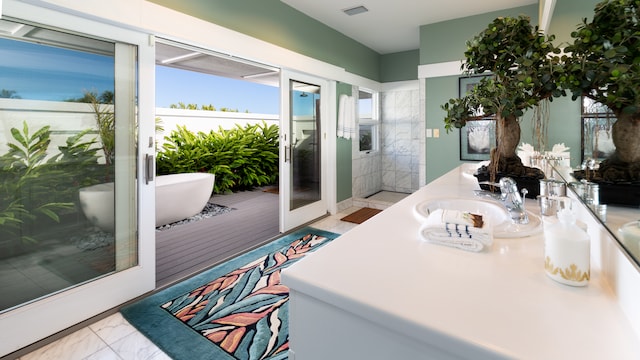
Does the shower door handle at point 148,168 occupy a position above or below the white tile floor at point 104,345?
above

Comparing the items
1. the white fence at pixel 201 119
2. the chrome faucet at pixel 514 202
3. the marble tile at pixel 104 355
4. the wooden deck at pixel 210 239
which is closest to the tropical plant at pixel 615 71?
the chrome faucet at pixel 514 202

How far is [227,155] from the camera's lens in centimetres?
614

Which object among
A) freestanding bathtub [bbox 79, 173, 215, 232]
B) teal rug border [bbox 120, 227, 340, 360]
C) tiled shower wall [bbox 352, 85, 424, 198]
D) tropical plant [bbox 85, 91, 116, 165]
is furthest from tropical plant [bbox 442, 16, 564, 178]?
tiled shower wall [bbox 352, 85, 424, 198]

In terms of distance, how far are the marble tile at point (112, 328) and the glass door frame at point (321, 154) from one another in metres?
1.94

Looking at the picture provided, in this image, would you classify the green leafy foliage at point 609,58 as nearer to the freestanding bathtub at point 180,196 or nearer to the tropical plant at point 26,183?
the tropical plant at point 26,183

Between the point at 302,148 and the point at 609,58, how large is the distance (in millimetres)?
3367

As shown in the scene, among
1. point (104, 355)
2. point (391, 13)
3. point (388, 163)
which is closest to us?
point (104, 355)

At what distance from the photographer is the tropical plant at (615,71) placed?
2.47 ft

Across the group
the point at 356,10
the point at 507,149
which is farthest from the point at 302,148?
the point at 507,149

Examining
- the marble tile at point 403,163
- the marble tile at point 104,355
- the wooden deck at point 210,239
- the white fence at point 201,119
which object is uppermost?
the white fence at point 201,119

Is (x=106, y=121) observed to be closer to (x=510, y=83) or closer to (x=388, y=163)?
(x=510, y=83)

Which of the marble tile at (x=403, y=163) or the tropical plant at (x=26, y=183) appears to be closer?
the tropical plant at (x=26, y=183)

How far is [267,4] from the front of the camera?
10.8 feet

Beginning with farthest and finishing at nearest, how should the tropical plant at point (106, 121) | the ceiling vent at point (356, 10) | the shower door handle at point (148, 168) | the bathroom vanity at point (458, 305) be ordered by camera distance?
the ceiling vent at point (356, 10)
the shower door handle at point (148, 168)
the tropical plant at point (106, 121)
the bathroom vanity at point (458, 305)
